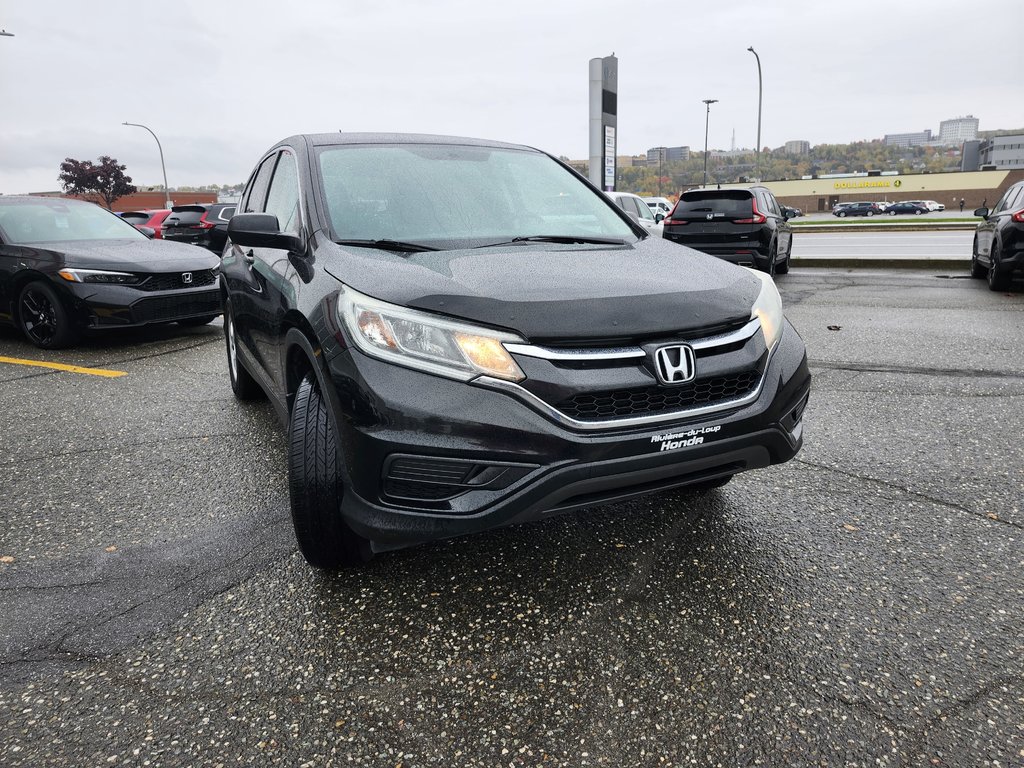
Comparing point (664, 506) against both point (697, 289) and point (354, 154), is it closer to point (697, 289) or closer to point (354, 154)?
point (697, 289)

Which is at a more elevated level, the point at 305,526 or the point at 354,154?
the point at 354,154

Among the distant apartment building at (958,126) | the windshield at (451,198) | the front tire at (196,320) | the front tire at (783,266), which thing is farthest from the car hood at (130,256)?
the distant apartment building at (958,126)

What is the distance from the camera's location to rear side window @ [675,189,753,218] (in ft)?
39.0

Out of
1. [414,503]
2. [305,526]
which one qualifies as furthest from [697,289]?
[305,526]

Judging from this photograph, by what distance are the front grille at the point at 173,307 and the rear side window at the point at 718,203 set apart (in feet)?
25.4

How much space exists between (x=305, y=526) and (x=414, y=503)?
504 millimetres

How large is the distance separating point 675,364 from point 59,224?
7.75 metres

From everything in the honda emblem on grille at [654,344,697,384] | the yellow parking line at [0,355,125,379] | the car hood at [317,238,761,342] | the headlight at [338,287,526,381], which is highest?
the car hood at [317,238,761,342]

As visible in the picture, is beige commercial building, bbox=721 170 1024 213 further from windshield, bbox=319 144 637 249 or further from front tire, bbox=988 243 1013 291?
windshield, bbox=319 144 637 249

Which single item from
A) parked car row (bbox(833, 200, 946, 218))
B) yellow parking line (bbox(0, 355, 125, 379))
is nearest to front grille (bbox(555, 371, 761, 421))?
yellow parking line (bbox(0, 355, 125, 379))

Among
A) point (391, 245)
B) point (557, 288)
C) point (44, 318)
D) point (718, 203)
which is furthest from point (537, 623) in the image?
point (718, 203)

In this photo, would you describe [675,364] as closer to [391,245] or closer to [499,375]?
[499,375]

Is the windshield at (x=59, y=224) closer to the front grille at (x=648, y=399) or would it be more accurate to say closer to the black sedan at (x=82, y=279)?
the black sedan at (x=82, y=279)

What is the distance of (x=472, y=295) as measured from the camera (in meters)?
2.28
